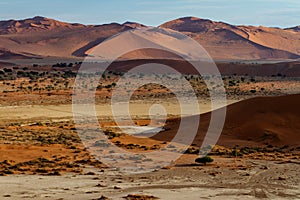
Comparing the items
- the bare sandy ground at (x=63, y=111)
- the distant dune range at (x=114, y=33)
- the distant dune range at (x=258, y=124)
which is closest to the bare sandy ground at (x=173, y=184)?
the distant dune range at (x=258, y=124)

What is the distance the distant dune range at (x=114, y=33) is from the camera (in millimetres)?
149250

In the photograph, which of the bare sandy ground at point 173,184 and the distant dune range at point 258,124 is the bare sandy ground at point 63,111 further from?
the bare sandy ground at point 173,184

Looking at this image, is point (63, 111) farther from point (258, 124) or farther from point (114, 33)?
point (114, 33)

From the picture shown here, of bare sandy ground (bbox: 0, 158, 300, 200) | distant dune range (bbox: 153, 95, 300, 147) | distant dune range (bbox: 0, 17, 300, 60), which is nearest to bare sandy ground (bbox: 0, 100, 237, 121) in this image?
distant dune range (bbox: 153, 95, 300, 147)

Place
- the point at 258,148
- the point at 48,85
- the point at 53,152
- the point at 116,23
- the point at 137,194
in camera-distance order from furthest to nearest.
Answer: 1. the point at 116,23
2. the point at 48,85
3. the point at 258,148
4. the point at 53,152
5. the point at 137,194

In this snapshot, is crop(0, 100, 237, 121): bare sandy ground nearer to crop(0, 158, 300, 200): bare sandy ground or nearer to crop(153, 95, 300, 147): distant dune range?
crop(153, 95, 300, 147): distant dune range

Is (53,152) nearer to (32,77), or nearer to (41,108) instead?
(41,108)

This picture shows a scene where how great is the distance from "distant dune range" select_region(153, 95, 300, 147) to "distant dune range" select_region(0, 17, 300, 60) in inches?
4008

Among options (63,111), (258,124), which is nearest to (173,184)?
(258,124)

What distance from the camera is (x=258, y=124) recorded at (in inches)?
1220

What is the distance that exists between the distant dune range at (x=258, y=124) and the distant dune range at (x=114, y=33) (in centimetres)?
10181

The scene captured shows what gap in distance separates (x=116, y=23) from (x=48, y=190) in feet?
579

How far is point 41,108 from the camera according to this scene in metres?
44.8

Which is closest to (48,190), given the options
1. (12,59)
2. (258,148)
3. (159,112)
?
(258,148)
